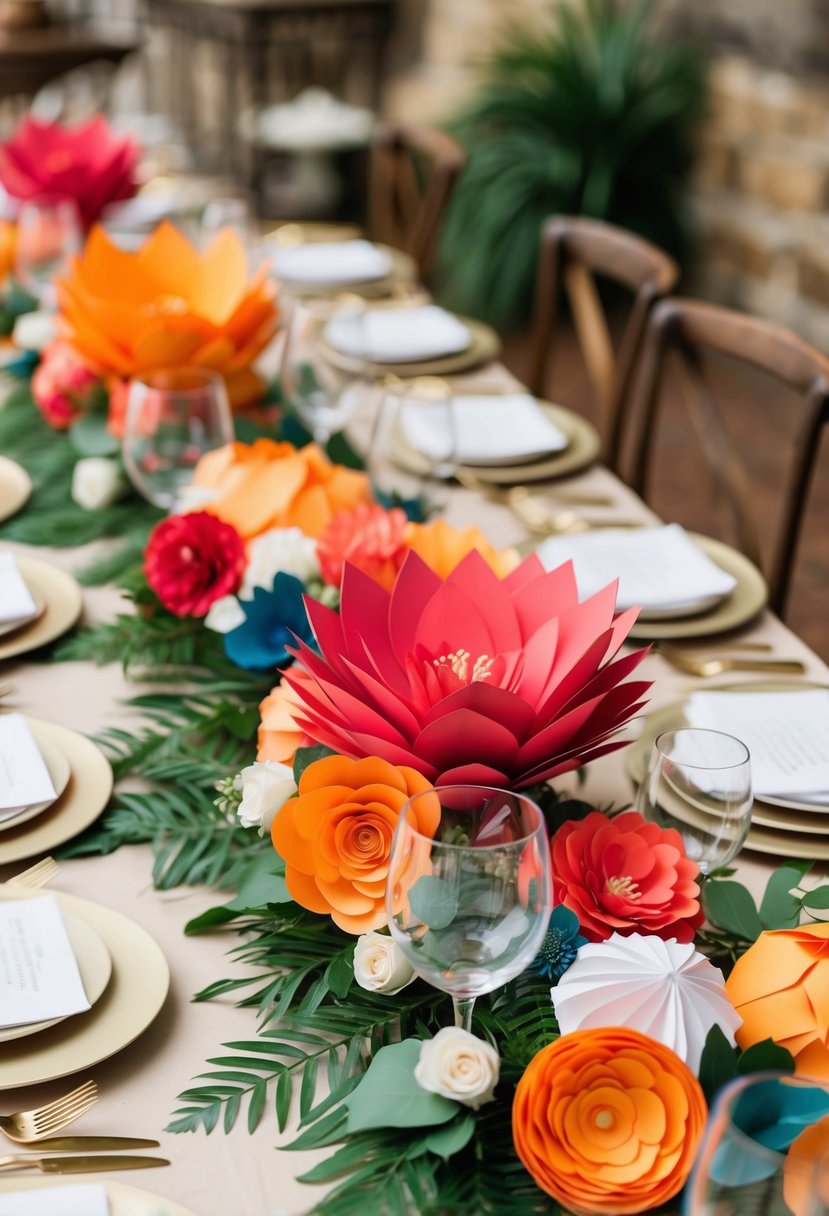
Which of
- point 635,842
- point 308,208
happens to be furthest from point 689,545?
point 308,208

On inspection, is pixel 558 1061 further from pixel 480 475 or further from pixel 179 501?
pixel 480 475

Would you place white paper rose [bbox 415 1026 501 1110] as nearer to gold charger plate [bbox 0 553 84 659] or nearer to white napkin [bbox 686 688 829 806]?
white napkin [bbox 686 688 829 806]

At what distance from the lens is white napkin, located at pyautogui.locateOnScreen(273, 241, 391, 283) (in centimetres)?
249

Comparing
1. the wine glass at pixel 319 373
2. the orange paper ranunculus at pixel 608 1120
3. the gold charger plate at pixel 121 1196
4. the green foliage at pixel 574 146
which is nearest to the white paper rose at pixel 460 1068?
the orange paper ranunculus at pixel 608 1120

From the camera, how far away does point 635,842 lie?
2.77 feet

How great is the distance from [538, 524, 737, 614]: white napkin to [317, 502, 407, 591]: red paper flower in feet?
0.87

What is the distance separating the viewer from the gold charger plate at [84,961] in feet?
2.53

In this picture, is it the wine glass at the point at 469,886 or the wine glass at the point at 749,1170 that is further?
the wine glass at the point at 469,886

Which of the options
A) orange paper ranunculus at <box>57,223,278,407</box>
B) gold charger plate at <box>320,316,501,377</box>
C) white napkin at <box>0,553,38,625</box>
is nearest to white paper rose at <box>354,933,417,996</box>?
white napkin at <box>0,553,38,625</box>

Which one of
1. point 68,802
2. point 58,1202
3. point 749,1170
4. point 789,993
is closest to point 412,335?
point 68,802

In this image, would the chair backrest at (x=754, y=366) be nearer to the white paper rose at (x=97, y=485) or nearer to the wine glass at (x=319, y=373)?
the wine glass at (x=319, y=373)

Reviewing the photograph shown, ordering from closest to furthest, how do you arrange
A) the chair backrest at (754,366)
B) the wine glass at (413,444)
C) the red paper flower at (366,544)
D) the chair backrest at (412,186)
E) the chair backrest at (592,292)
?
the red paper flower at (366,544) < the wine glass at (413,444) < the chair backrest at (754,366) < the chair backrest at (592,292) < the chair backrest at (412,186)

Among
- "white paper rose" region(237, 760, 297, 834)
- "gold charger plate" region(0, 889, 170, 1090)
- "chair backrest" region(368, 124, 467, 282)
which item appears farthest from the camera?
"chair backrest" region(368, 124, 467, 282)

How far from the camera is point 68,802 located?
101 cm
